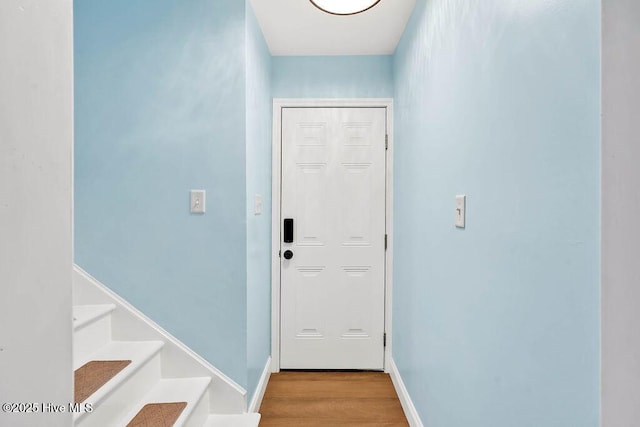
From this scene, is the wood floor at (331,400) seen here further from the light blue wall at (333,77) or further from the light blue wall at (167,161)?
the light blue wall at (333,77)

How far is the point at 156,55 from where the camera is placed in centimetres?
214

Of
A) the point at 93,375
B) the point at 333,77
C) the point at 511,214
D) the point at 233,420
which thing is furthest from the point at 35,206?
the point at 333,77

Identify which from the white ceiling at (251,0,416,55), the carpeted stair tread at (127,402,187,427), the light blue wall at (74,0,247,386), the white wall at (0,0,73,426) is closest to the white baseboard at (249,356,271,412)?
the light blue wall at (74,0,247,386)

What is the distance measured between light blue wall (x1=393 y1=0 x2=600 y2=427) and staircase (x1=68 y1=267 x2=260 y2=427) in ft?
3.61

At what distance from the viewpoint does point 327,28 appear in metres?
2.60

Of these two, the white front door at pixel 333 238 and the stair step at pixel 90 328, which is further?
the white front door at pixel 333 238

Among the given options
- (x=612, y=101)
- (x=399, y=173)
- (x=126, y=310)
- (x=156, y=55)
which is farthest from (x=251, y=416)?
(x=612, y=101)

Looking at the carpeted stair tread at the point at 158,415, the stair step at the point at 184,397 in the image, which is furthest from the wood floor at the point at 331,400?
the carpeted stair tread at the point at 158,415

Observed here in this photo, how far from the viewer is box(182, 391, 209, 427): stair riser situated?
1918 mm

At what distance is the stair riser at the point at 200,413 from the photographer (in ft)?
6.29

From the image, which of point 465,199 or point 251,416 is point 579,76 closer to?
point 465,199

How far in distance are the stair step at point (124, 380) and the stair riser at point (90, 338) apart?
22 millimetres

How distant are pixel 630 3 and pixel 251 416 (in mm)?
2270

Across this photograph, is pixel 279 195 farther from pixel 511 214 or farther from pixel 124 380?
pixel 511 214
